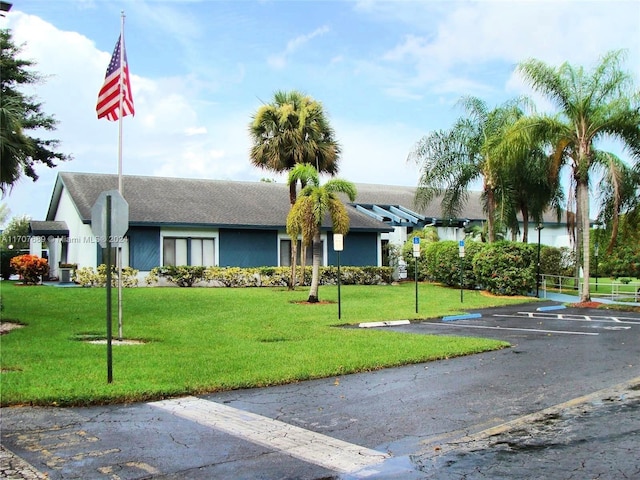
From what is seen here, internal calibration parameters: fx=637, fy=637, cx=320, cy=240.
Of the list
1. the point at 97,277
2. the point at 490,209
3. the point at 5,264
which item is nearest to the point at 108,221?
the point at 97,277

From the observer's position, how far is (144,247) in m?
29.7

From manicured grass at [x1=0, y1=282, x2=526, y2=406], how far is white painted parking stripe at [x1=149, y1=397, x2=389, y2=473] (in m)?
0.77

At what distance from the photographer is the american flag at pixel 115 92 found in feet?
45.0

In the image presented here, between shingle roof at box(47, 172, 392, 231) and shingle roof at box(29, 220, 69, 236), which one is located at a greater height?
shingle roof at box(47, 172, 392, 231)

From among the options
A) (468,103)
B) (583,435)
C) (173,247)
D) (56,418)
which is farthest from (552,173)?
(56,418)

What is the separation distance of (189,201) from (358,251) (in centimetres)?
960

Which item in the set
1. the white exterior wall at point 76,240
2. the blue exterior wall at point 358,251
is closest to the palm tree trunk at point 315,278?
the white exterior wall at point 76,240

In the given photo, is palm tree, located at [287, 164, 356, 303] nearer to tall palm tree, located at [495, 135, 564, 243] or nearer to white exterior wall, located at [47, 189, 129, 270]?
tall palm tree, located at [495, 135, 564, 243]

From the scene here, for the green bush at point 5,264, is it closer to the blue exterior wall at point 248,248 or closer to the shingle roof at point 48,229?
the shingle roof at point 48,229

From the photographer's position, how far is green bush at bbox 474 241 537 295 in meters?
27.8

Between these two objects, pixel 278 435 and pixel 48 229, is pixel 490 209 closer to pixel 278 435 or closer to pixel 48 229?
pixel 48 229

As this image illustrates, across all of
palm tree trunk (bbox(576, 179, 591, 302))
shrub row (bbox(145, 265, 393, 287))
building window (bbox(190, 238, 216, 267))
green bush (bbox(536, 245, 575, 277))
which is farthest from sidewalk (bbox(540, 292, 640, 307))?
building window (bbox(190, 238, 216, 267))

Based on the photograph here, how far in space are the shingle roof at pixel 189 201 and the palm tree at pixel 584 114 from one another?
13133 millimetres

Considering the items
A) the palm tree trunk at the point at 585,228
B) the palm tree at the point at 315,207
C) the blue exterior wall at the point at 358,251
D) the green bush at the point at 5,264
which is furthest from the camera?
the blue exterior wall at the point at 358,251
